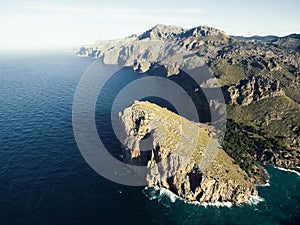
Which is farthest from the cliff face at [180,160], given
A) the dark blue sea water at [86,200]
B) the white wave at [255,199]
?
the dark blue sea water at [86,200]

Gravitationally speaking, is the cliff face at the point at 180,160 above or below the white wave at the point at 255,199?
above

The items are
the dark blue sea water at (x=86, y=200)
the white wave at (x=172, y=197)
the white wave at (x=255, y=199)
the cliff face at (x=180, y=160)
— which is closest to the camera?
the dark blue sea water at (x=86, y=200)

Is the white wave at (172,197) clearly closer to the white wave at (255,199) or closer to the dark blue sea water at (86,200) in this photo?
the white wave at (255,199)

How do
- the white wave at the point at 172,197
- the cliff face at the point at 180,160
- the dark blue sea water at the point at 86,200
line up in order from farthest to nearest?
the cliff face at the point at 180,160, the white wave at the point at 172,197, the dark blue sea water at the point at 86,200

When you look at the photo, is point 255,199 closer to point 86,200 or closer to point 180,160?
point 180,160

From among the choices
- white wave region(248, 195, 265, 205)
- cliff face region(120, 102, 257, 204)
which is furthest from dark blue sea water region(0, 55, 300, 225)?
cliff face region(120, 102, 257, 204)

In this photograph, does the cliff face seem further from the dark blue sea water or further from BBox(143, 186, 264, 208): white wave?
the dark blue sea water

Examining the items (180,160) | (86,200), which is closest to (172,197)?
(180,160)

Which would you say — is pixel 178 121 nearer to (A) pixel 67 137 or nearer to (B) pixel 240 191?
(B) pixel 240 191

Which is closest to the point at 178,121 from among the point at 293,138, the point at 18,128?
the point at 293,138
